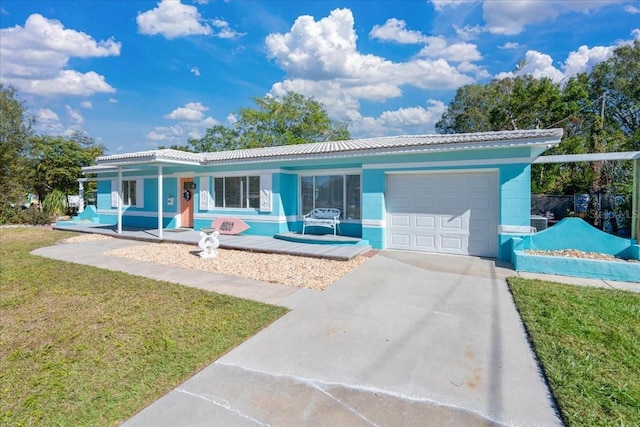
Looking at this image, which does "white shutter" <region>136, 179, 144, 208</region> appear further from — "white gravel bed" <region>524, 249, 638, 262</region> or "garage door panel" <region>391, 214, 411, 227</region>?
"white gravel bed" <region>524, 249, 638, 262</region>

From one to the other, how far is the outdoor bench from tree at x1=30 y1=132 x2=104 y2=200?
64.3ft

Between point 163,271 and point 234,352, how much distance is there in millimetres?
4597

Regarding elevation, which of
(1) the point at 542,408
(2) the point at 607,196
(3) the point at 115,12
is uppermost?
(3) the point at 115,12

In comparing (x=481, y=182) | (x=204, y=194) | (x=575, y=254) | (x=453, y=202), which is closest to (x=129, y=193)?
(x=204, y=194)

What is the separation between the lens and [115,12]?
12.0 m

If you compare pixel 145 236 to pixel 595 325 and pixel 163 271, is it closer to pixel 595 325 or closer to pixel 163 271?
pixel 163 271

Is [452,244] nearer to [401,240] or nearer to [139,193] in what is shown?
[401,240]

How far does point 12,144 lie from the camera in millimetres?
18109

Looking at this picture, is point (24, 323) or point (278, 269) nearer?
point (24, 323)

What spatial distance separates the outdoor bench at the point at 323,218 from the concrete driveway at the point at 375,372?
538cm

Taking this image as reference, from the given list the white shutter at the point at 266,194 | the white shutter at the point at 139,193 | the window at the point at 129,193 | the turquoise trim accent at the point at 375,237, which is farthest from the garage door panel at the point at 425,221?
the window at the point at 129,193

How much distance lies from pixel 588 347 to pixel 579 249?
535 cm

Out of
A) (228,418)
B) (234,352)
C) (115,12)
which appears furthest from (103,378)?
(115,12)

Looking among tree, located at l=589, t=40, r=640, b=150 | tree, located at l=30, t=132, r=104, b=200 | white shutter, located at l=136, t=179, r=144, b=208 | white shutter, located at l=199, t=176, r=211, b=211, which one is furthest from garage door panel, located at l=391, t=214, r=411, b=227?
tree, located at l=589, t=40, r=640, b=150
